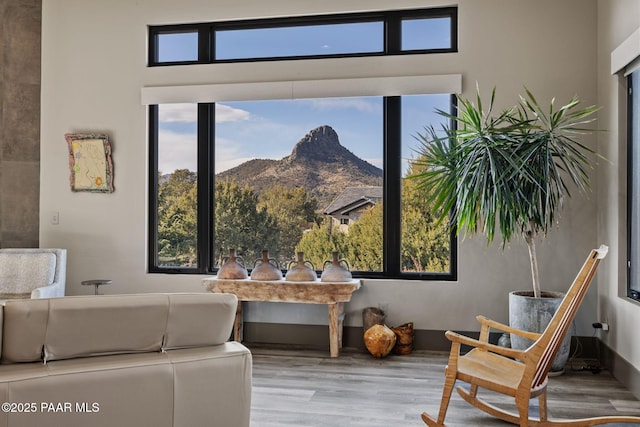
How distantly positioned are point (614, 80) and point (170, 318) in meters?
3.58

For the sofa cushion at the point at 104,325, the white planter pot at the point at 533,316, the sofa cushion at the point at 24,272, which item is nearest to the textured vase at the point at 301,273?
the white planter pot at the point at 533,316

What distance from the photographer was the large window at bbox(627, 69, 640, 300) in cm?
398

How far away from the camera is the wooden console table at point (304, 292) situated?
485 cm

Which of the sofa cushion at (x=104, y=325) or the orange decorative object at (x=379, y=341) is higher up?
the sofa cushion at (x=104, y=325)

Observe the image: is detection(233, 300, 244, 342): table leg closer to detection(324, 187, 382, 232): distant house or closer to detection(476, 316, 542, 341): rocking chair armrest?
detection(324, 187, 382, 232): distant house

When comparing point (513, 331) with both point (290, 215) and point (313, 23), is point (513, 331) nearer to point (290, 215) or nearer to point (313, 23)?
point (290, 215)

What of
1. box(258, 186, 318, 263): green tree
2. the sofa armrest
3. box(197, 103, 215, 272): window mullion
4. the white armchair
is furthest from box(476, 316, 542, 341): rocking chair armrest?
the white armchair

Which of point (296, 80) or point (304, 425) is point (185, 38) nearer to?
point (296, 80)

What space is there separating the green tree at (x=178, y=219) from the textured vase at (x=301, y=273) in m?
1.13

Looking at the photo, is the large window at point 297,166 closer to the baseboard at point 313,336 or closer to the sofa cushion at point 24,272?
the baseboard at point 313,336

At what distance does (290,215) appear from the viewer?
5516 millimetres

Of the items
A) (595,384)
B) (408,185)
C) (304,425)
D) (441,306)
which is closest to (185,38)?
(408,185)

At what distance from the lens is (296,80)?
211 inches

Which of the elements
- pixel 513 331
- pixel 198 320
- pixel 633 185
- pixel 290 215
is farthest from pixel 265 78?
pixel 198 320
